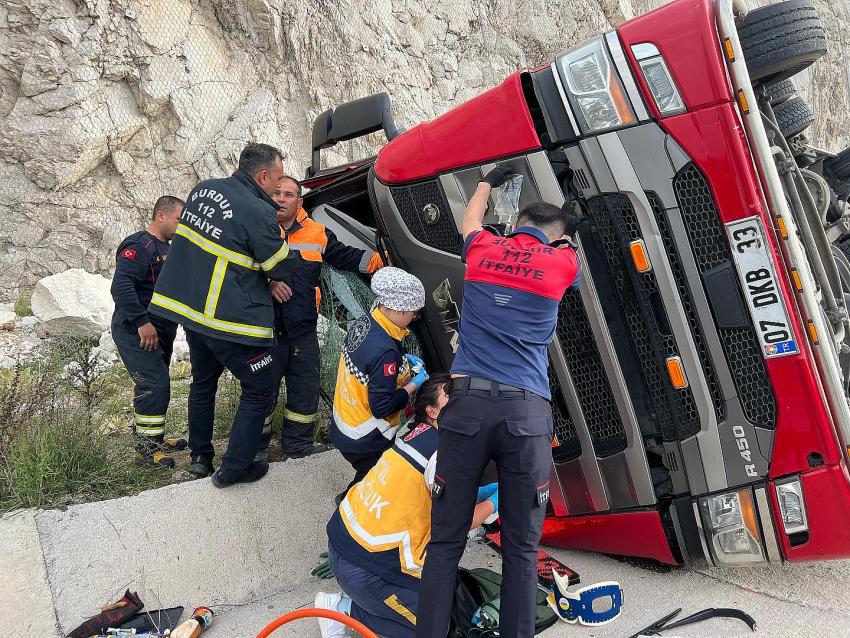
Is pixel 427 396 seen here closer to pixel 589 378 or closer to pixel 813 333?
pixel 589 378

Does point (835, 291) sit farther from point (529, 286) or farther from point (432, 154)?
point (432, 154)

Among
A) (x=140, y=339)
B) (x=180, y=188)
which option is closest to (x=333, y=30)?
(x=180, y=188)

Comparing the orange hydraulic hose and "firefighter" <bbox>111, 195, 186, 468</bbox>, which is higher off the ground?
"firefighter" <bbox>111, 195, 186, 468</bbox>

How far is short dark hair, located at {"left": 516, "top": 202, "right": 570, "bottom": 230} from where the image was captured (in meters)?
2.46

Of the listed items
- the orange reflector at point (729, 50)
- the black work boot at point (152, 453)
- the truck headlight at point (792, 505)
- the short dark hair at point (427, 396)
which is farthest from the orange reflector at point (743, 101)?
the black work boot at point (152, 453)

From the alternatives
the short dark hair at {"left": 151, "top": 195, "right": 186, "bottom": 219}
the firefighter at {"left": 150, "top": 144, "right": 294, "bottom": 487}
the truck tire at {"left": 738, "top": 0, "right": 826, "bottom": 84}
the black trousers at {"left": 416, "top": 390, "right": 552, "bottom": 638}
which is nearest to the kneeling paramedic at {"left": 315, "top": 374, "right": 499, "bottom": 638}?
the black trousers at {"left": 416, "top": 390, "right": 552, "bottom": 638}

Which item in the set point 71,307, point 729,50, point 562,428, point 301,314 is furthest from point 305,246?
point 71,307

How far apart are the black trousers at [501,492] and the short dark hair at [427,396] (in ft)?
0.96

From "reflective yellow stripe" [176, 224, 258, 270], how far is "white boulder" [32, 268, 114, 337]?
16.1 feet

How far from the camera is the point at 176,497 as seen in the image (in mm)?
3342

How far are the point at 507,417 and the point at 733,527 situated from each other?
3.33 feet

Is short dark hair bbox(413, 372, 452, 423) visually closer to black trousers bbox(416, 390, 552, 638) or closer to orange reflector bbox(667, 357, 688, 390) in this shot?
black trousers bbox(416, 390, 552, 638)

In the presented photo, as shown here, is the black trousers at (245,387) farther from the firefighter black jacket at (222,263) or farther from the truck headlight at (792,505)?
the truck headlight at (792,505)

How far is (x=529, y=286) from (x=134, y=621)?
7.02 feet
